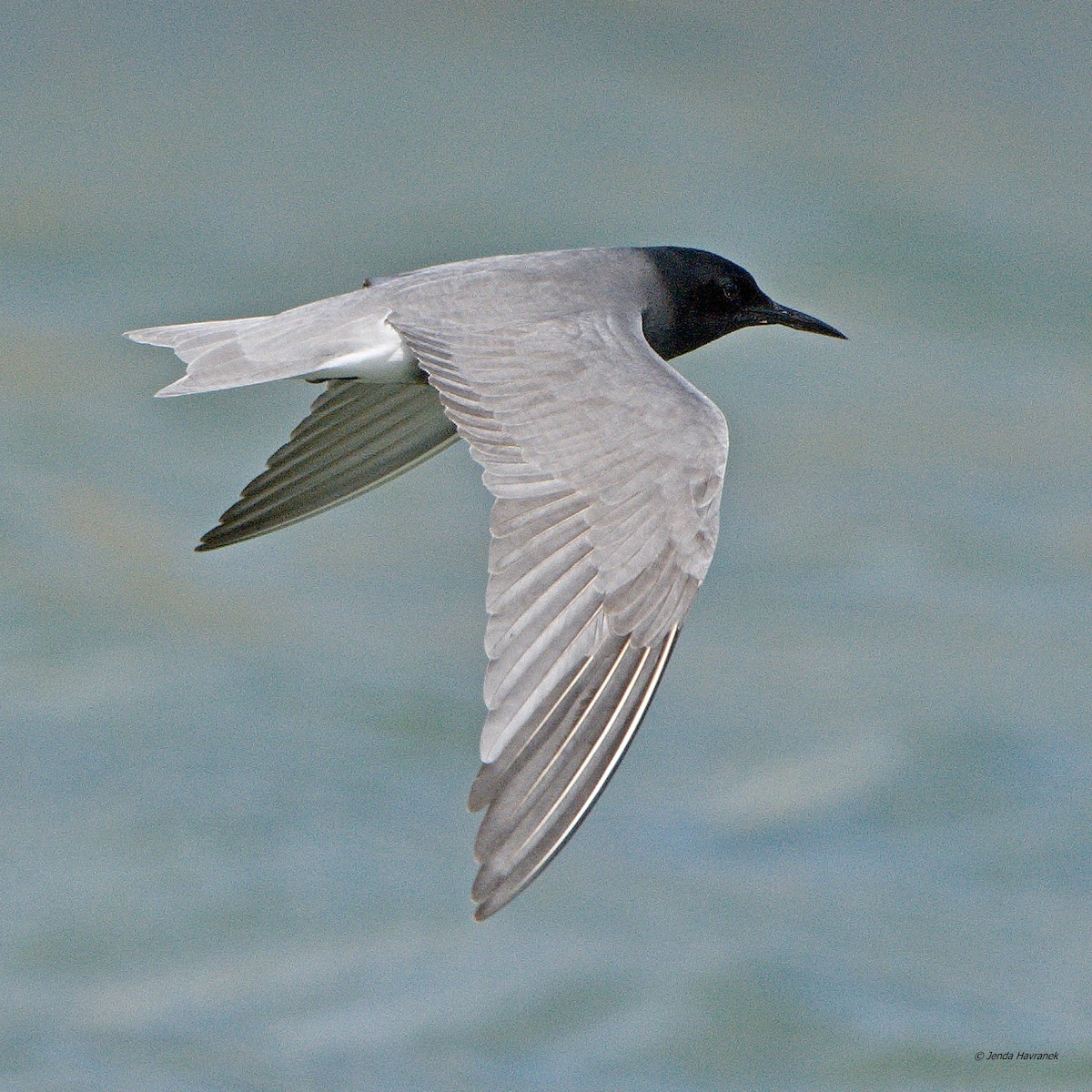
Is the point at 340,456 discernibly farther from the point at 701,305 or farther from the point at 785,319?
the point at 785,319

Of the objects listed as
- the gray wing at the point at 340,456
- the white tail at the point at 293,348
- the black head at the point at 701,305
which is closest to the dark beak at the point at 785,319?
the black head at the point at 701,305

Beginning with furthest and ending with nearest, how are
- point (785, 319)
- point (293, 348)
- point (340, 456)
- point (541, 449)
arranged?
point (785, 319) → point (340, 456) → point (293, 348) → point (541, 449)

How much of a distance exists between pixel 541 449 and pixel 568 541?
367mm

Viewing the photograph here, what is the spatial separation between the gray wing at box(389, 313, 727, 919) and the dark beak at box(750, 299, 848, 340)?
1.29m

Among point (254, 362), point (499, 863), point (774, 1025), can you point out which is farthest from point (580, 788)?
point (774, 1025)

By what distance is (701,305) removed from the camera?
7066 millimetres

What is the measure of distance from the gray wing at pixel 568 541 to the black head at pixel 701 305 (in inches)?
36.0

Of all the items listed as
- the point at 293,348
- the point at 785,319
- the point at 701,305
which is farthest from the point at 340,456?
the point at 785,319

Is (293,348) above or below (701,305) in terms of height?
above

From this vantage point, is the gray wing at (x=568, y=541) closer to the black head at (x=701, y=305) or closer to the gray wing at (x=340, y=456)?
the gray wing at (x=340, y=456)

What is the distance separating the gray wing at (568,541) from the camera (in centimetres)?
453

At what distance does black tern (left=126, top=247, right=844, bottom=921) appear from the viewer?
15.1 feet

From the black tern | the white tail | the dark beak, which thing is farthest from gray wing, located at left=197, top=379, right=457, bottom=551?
the dark beak

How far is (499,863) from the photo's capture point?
14.4ft
